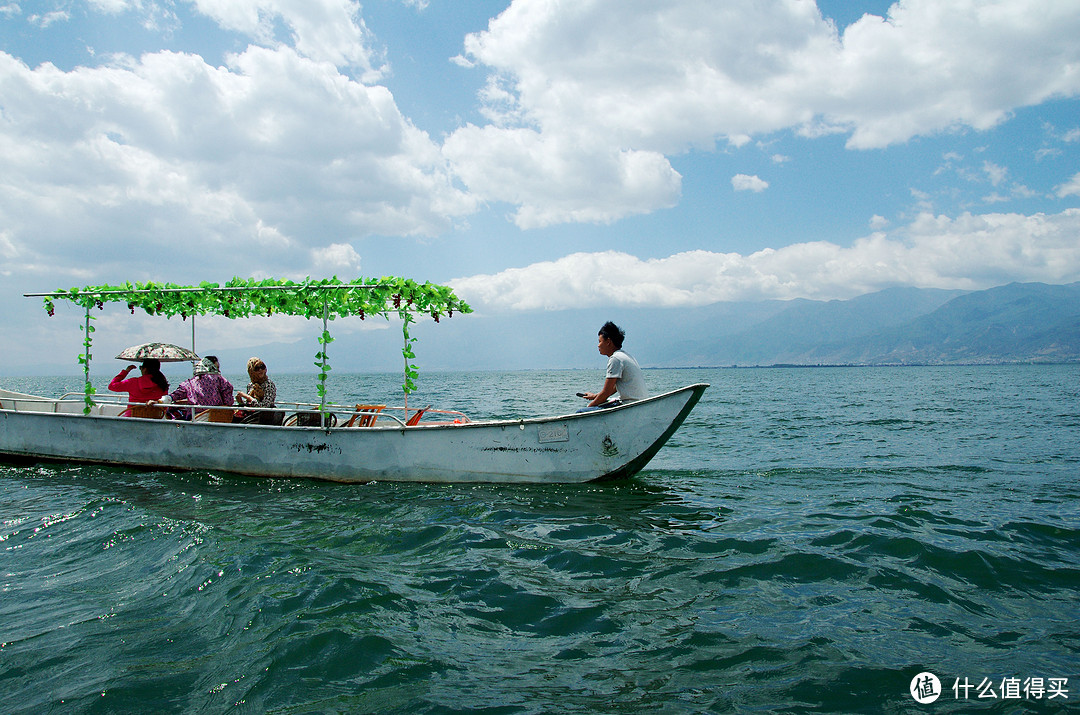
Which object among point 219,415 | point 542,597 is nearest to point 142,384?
point 219,415

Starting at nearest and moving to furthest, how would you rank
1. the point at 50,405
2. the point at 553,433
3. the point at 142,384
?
the point at 553,433, the point at 142,384, the point at 50,405

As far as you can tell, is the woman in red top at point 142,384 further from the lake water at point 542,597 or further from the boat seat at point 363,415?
the boat seat at point 363,415

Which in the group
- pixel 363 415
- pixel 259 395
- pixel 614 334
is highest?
pixel 614 334

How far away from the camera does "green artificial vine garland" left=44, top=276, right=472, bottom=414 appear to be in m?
9.88

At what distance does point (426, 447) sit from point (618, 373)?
11.3 ft

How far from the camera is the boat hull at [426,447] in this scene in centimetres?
944

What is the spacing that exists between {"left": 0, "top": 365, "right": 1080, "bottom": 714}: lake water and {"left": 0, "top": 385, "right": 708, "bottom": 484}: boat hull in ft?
1.29

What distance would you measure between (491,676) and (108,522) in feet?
23.4

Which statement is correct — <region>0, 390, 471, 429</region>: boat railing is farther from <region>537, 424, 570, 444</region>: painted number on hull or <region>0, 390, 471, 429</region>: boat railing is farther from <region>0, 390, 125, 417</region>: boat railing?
<region>537, 424, 570, 444</region>: painted number on hull

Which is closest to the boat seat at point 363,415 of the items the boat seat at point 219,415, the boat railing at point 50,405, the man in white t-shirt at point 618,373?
the boat seat at point 219,415
